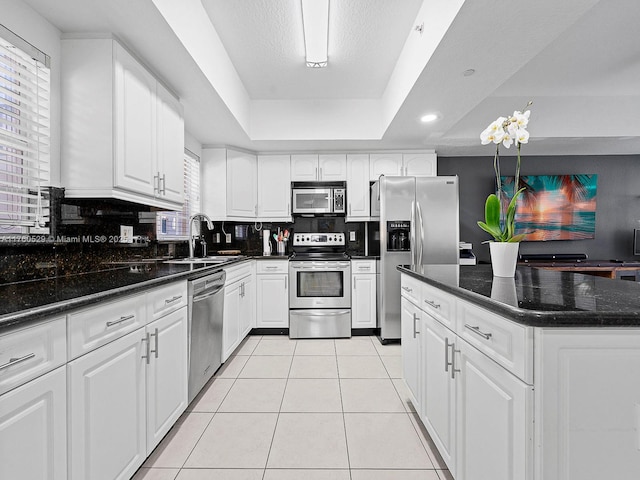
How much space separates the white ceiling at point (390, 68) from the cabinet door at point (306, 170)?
250 millimetres

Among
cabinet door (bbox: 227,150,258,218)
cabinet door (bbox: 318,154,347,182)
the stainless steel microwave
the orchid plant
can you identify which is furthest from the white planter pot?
cabinet door (bbox: 227,150,258,218)

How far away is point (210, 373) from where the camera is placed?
260cm

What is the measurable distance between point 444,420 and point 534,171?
456cm

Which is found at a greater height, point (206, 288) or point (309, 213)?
point (309, 213)

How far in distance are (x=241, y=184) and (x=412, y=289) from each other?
278 cm

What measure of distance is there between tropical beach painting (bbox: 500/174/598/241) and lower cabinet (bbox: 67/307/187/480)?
469 cm

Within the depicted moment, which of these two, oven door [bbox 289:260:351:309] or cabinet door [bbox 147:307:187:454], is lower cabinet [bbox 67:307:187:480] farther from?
oven door [bbox 289:260:351:309]

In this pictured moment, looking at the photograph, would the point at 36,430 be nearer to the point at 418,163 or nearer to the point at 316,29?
the point at 316,29

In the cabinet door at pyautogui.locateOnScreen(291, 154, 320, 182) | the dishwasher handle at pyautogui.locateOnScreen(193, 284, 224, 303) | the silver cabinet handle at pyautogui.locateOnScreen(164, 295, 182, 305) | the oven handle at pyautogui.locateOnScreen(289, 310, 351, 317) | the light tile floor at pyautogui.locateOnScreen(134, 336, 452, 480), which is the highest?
the cabinet door at pyautogui.locateOnScreen(291, 154, 320, 182)

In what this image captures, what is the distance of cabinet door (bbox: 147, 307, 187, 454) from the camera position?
1.68 metres

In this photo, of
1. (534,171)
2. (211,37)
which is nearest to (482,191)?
(534,171)

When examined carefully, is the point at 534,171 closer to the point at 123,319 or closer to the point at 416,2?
the point at 416,2

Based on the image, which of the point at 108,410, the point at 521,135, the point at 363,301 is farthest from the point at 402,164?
the point at 108,410

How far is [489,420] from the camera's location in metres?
1.14
